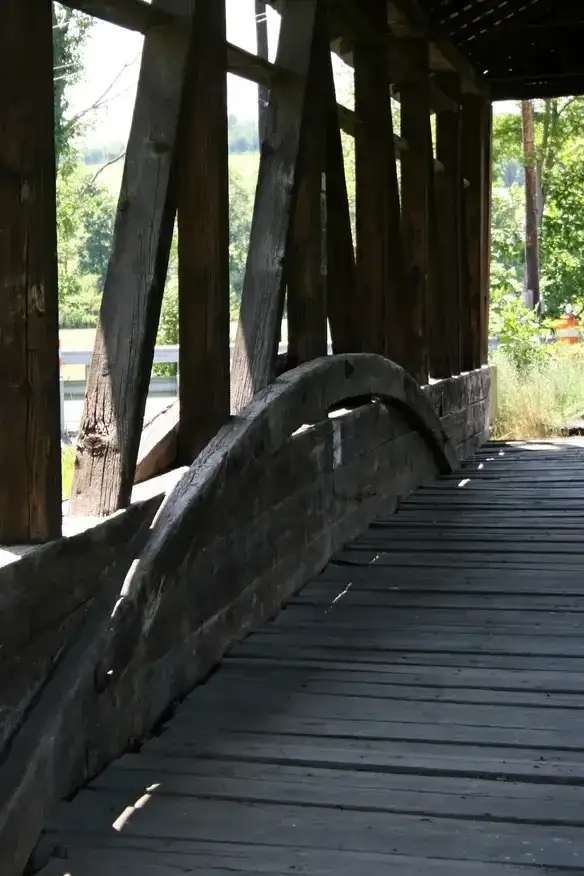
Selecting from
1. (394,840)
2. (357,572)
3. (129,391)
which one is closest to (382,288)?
(357,572)

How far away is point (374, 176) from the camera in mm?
5609

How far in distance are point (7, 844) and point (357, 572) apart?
2624mm

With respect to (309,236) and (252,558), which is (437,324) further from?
(252,558)

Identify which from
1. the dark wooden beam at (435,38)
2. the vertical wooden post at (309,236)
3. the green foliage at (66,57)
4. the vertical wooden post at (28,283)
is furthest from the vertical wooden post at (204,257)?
the dark wooden beam at (435,38)

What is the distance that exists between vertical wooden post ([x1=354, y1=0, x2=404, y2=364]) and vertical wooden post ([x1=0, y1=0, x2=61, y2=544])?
3299 mm

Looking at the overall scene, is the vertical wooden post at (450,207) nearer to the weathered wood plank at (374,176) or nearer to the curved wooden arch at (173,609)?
the weathered wood plank at (374,176)

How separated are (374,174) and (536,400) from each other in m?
6.29

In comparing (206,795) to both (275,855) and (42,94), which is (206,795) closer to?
(275,855)

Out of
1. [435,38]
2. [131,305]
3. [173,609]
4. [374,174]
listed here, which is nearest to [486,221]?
[435,38]

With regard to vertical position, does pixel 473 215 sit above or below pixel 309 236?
above

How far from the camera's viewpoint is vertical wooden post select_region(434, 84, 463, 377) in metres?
8.29

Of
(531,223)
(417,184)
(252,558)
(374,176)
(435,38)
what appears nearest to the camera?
(252,558)

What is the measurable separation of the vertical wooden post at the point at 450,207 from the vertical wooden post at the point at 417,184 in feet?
4.79

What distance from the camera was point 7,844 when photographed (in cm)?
201
